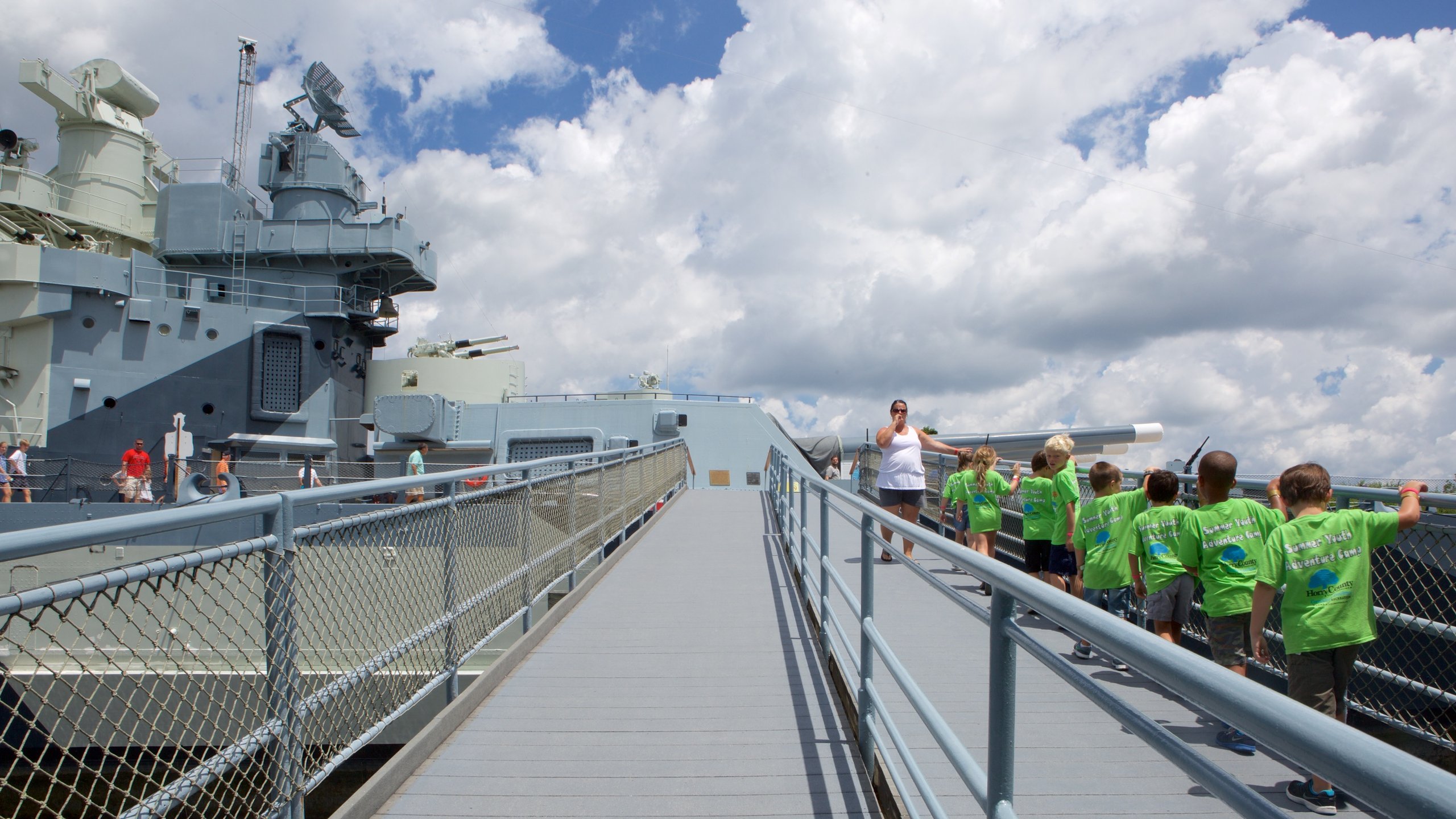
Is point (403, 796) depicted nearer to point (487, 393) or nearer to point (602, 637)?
point (602, 637)

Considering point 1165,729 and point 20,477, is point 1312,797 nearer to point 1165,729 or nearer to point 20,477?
point 1165,729

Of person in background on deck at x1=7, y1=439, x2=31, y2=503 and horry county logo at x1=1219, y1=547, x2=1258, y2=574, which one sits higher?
horry county logo at x1=1219, y1=547, x2=1258, y2=574

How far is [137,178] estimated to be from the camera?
28.9 m

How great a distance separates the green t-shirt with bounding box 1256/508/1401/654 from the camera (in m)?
3.21

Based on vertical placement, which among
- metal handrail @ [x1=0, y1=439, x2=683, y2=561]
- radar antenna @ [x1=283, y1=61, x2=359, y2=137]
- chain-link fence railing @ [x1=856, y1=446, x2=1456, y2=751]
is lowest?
chain-link fence railing @ [x1=856, y1=446, x2=1456, y2=751]

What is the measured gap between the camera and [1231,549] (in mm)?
3914

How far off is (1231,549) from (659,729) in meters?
2.92

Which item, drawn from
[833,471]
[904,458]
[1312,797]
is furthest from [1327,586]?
[833,471]

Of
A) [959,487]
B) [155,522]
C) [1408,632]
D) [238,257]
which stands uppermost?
[238,257]

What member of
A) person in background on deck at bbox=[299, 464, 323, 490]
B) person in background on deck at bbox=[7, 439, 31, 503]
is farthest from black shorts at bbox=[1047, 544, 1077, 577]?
person in background on deck at bbox=[7, 439, 31, 503]

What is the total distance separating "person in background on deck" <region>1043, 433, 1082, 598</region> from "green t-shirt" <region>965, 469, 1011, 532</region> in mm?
809

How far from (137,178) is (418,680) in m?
33.1

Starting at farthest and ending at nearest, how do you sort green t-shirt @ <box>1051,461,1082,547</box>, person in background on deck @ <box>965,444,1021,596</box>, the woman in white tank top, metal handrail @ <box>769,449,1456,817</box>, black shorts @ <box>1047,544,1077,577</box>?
the woman in white tank top → person in background on deck @ <box>965,444,1021,596</box> → black shorts @ <box>1047,544,1077,577</box> → green t-shirt @ <box>1051,461,1082,547</box> → metal handrail @ <box>769,449,1456,817</box>

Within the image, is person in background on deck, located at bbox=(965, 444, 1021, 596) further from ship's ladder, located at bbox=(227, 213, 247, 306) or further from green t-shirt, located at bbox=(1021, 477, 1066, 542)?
ship's ladder, located at bbox=(227, 213, 247, 306)
